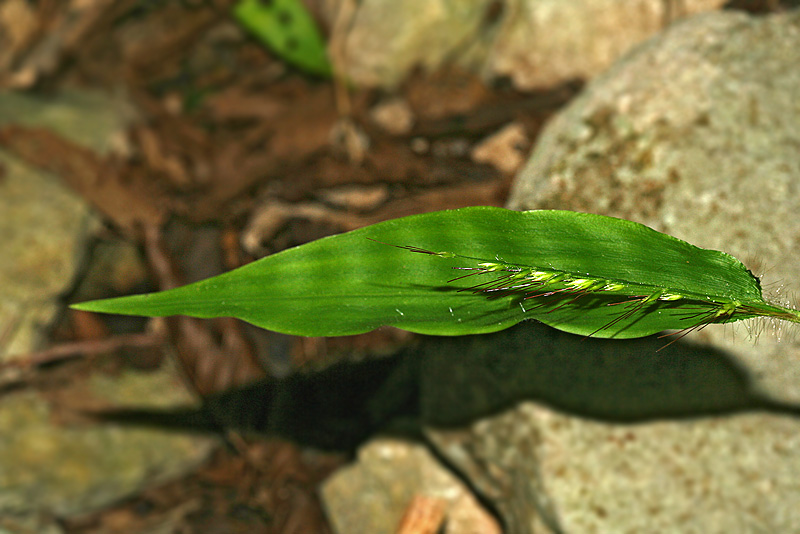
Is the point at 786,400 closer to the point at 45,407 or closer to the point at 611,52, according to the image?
the point at 611,52

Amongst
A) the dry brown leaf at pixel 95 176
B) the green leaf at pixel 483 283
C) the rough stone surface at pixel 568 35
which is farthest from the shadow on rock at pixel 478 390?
the rough stone surface at pixel 568 35

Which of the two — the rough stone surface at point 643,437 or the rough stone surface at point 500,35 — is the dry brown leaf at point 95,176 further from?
the rough stone surface at point 643,437

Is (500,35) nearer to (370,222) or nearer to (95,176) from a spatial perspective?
(370,222)

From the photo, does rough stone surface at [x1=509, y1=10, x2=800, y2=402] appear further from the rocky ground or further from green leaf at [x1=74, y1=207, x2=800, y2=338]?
green leaf at [x1=74, y1=207, x2=800, y2=338]

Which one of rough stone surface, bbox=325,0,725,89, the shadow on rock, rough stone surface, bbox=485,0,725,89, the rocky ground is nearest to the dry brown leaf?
the rocky ground

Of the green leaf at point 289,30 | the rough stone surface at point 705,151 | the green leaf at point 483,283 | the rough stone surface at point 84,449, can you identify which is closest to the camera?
the green leaf at point 483,283

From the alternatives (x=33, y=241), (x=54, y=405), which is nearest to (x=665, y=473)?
(x=54, y=405)

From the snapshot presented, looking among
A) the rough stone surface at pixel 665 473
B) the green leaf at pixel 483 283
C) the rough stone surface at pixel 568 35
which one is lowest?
the rough stone surface at pixel 665 473
